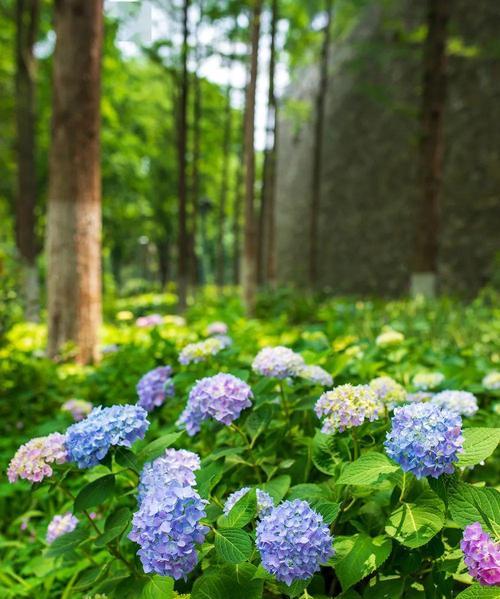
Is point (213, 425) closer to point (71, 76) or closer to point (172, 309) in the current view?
point (71, 76)

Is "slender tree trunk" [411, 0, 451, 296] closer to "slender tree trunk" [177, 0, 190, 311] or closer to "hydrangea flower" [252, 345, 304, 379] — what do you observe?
"slender tree trunk" [177, 0, 190, 311]

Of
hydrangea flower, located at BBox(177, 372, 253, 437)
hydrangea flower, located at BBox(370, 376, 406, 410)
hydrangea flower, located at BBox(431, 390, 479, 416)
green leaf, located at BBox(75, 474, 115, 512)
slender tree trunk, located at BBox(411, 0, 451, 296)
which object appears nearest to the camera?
green leaf, located at BBox(75, 474, 115, 512)

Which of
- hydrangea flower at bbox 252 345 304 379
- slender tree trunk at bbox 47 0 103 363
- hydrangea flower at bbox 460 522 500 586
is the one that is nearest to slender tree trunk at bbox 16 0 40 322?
slender tree trunk at bbox 47 0 103 363

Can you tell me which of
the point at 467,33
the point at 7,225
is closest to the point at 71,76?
the point at 467,33

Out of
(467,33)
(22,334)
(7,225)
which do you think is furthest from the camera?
(7,225)

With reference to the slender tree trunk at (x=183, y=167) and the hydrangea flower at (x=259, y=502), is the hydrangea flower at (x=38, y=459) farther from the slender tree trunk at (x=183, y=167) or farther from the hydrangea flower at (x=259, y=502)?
the slender tree trunk at (x=183, y=167)

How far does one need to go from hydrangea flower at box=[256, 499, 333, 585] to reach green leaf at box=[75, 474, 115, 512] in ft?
1.52

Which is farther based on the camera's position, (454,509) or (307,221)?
(307,221)

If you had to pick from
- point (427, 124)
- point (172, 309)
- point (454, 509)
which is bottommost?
point (172, 309)

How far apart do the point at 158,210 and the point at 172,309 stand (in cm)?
1177

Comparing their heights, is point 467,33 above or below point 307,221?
above

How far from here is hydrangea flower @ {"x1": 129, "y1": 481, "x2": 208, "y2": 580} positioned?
1.10 m

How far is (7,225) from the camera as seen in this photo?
18406mm

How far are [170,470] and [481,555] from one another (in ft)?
2.25
